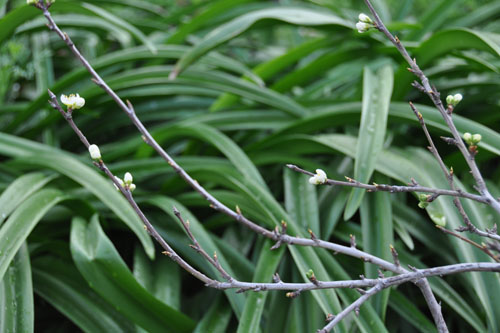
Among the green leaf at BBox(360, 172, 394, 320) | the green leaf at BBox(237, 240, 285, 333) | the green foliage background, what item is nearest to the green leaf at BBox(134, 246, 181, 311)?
the green foliage background

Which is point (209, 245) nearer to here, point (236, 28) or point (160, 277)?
point (160, 277)

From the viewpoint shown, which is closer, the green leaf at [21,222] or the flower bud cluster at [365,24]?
the flower bud cluster at [365,24]

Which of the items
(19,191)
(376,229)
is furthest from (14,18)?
(376,229)

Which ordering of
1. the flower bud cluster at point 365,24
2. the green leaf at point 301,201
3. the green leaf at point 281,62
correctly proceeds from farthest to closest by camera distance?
the green leaf at point 281,62
the green leaf at point 301,201
the flower bud cluster at point 365,24

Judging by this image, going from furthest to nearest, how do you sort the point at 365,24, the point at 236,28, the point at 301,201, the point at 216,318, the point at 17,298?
the point at 236,28, the point at 301,201, the point at 216,318, the point at 17,298, the point at 365,24

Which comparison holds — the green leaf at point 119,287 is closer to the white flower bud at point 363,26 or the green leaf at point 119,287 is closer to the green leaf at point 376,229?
the green leaf at point 376,229

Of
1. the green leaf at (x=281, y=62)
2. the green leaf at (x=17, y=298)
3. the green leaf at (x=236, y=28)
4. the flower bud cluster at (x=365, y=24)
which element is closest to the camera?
the flower bud cluster at (x=365, y=24)

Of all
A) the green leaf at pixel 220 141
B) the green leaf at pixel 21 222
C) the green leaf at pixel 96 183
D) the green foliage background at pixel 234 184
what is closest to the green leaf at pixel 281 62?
the green foliage background at pixel 234 184

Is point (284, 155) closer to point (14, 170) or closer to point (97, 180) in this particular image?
point (97, 180)

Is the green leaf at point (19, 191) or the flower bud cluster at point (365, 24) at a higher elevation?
the flower bud cluster at point (365, 24)
